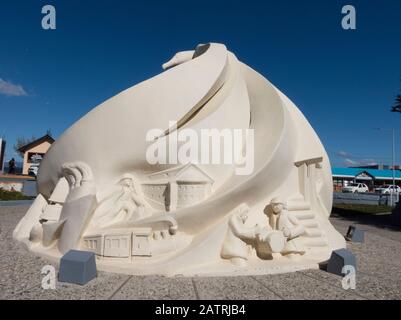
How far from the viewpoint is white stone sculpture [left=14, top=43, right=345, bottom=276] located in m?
4.93

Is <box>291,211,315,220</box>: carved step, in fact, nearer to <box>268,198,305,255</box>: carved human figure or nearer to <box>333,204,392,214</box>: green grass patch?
<box>268,198,305,255</box>: carved human figure

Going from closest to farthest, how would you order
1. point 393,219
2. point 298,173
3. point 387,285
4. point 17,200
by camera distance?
point 387,285 → point 298,173 → point 393,219 → point 17,200

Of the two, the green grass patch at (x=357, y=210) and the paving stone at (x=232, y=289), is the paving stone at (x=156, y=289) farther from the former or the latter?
the green grass patch at (x=357, y=210)

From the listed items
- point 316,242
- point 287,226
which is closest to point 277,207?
point 287,226

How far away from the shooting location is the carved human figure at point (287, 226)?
518cm

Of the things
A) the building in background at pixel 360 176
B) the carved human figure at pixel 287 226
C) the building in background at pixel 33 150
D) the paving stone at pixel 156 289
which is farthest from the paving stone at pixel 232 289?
the building in background at pixel 360 176

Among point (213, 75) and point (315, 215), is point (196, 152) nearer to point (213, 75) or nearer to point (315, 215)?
point (213, 75)

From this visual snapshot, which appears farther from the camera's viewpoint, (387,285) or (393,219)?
(393,219)

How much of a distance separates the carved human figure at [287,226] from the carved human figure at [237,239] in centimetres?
55

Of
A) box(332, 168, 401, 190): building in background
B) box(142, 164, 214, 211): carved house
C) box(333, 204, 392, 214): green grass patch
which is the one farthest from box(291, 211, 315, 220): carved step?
box(332, 168, 401, 190): building in background
